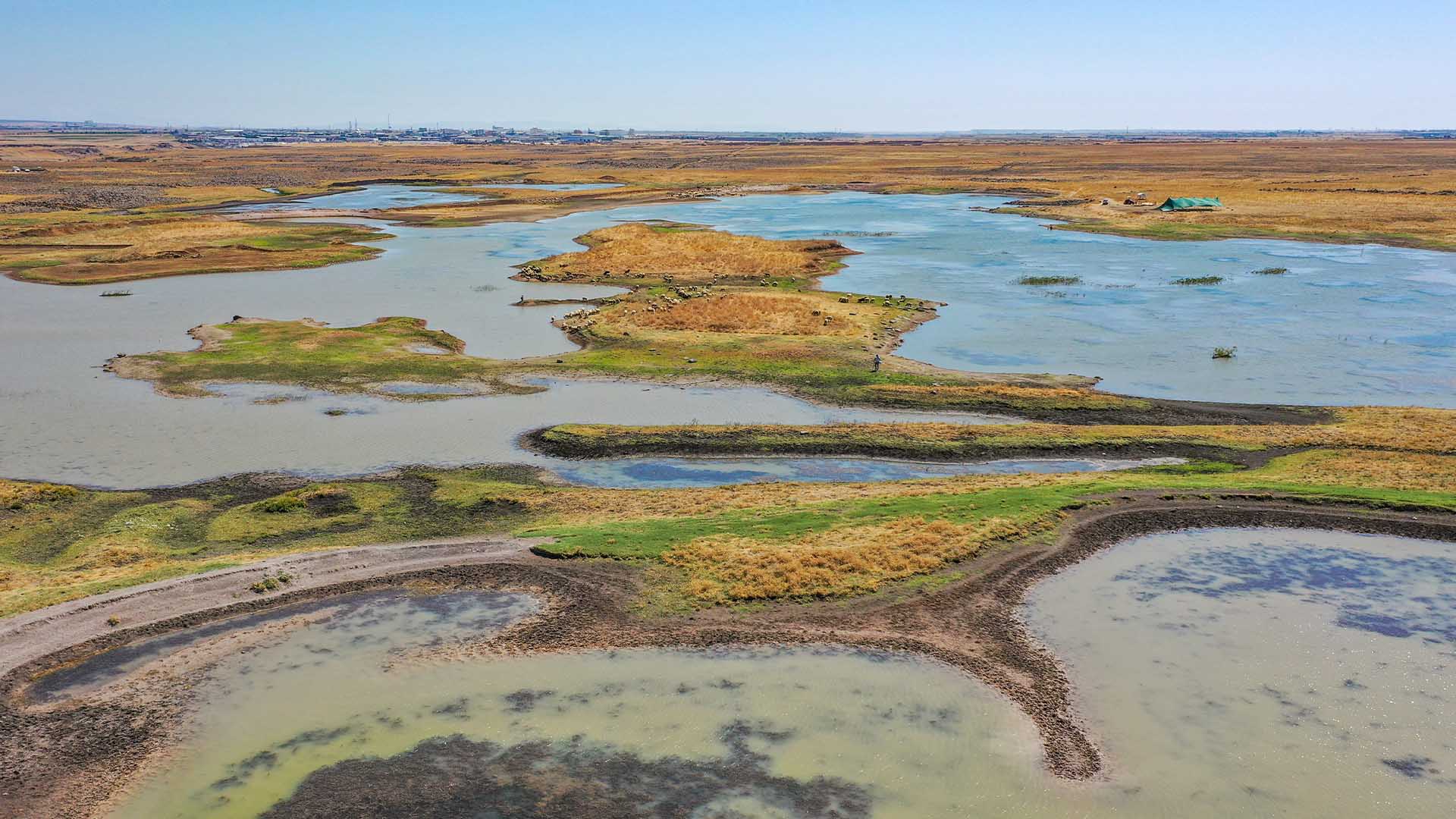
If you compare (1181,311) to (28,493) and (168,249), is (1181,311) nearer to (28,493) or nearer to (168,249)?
(28,493)

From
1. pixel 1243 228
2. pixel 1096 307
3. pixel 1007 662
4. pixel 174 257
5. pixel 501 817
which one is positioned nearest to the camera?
pixel 501 817

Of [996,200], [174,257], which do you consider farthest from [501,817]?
[996,200]

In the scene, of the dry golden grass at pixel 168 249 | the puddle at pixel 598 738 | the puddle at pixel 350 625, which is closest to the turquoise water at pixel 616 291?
the dry golden grass at pixel 168 249

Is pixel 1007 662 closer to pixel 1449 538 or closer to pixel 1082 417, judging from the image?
pixel 1449 538

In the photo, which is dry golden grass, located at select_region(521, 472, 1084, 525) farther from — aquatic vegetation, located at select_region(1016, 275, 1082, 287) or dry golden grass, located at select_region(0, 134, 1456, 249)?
dry golden grass, located at select_region(0, 134, 1456, 249)

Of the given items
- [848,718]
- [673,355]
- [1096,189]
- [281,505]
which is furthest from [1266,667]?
[1096,189]
